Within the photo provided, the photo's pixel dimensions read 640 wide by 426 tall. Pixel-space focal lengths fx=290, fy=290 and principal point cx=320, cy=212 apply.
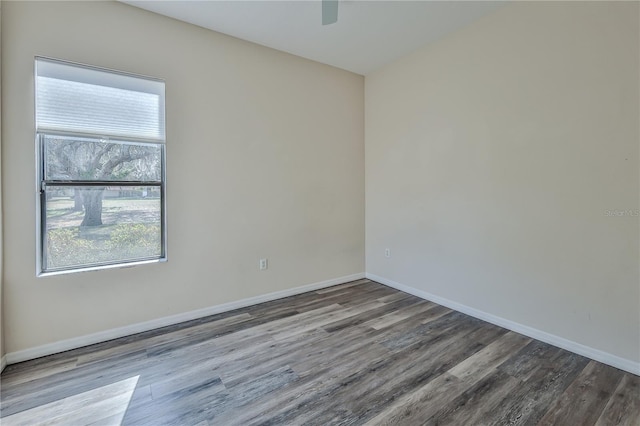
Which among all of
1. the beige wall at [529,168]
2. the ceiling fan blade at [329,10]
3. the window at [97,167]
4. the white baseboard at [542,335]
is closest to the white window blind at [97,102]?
the window at [97,167]

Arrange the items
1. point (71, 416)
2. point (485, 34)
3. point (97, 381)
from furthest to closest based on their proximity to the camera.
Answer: point (485, 34), point (97, 381), point (71, 416)

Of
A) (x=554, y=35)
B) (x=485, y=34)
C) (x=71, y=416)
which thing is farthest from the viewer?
(x=485, y=34)

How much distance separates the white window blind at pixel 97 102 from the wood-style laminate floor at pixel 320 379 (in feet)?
6.08

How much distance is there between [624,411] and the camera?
5.61 ft

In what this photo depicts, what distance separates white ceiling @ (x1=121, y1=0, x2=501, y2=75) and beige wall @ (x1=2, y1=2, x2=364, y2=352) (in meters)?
0.18

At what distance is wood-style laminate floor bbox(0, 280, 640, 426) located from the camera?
169 centimetres

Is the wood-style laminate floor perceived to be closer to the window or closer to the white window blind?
the window

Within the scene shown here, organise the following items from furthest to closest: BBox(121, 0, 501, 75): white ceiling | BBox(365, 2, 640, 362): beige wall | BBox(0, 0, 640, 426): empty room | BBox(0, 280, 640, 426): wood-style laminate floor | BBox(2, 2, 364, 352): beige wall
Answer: BBox(121, 0, 501, 75): white ceiling → BBox(2, 2, 364, 352): beige wall → BBox(365, 2, 640, 362): beige wall → BBox(0, 0, 640, 426): empty room → BBox(0, 280, 640, 426): wood-style laminate floor

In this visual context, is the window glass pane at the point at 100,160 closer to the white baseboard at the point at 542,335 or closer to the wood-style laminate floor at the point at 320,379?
the wood-style laminate floor at the point at 320,379

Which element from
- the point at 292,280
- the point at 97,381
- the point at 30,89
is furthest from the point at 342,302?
the point at 30,89

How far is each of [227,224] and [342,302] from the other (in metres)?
1.58

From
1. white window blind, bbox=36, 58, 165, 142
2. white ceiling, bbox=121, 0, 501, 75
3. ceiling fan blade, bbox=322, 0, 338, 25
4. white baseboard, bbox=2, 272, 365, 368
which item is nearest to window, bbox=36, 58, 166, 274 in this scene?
white window blind, bbox=36, 58, 165, 142

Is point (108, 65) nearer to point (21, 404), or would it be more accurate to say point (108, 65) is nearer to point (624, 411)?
point (21, 404)

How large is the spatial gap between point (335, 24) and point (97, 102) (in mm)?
2276
